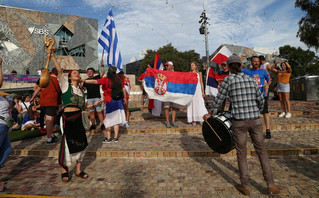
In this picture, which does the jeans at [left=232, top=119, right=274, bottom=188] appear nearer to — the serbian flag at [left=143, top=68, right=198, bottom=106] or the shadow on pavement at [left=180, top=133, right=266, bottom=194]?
the shadow on pavement at [left=180, top=133, right=266, bottom=194]

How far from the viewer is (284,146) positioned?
15.3 feet

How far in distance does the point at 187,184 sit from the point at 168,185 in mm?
307

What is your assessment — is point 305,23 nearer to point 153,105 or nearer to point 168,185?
point 153,105

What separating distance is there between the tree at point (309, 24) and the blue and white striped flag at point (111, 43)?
2233cm

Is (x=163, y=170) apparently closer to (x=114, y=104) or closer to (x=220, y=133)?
(x=220, y=133)

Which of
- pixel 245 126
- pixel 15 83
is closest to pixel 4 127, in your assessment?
pixel 245 126

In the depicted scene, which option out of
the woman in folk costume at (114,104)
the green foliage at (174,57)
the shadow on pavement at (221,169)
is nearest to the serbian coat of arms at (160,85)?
the woman in folk costume at (114,104)

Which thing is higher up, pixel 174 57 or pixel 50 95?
pixel 174 57

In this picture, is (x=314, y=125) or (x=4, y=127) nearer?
(x=4, y=127)

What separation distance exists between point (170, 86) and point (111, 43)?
9.29ft

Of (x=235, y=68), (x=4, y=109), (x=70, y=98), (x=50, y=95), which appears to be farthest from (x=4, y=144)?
(x=235, y=68)

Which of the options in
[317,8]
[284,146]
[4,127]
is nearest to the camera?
[4,127]

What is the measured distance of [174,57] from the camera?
4544cm

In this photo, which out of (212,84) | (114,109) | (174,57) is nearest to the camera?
(114,109)
